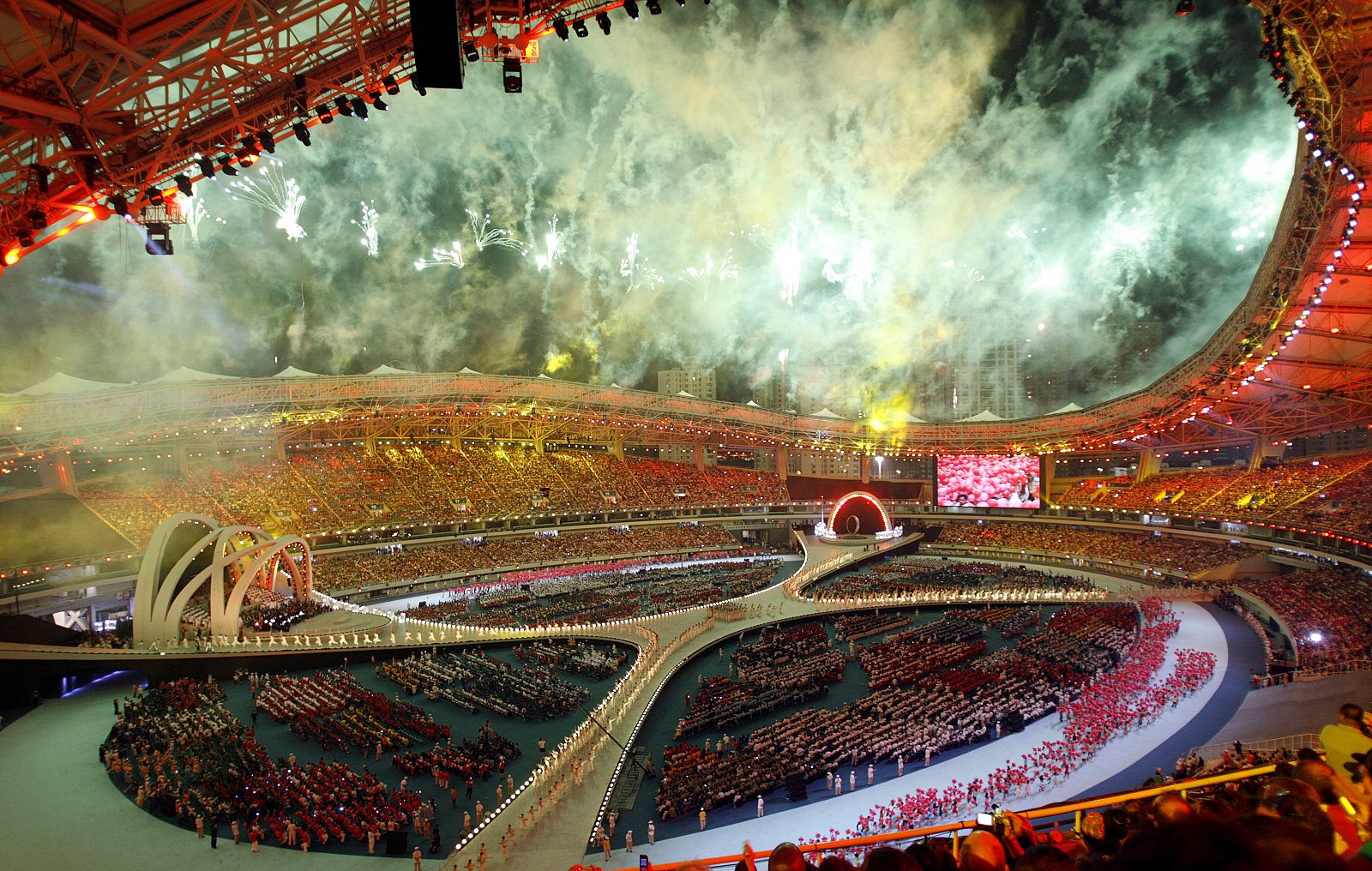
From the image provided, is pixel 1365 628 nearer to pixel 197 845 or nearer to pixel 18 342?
pixel 197 845

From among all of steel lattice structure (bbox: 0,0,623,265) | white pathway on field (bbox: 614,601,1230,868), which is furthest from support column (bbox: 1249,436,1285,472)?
steel lattice structure (bbox: 0,0,623,265)

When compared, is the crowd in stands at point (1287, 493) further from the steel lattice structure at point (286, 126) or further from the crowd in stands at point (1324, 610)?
the crowd in stands at point (1324, 610)

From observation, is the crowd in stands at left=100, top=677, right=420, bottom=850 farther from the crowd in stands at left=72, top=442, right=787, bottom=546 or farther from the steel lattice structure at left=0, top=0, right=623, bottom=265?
the crowd in stands at left=72, top=442, right=787, bottom=546

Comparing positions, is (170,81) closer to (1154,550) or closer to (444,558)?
(444,558)

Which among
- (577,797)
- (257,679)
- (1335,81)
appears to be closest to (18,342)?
(257,679)

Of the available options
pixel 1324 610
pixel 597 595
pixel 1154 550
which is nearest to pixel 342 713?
pixel 597 595

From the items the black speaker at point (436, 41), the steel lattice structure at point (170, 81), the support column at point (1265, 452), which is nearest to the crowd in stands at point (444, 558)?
the steel lattice structure at point (170, 81)

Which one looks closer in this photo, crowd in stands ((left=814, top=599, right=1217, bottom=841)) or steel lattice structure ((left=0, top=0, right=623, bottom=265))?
steel lattice structure ((left=0, top=0, right=623, bottom=265))
